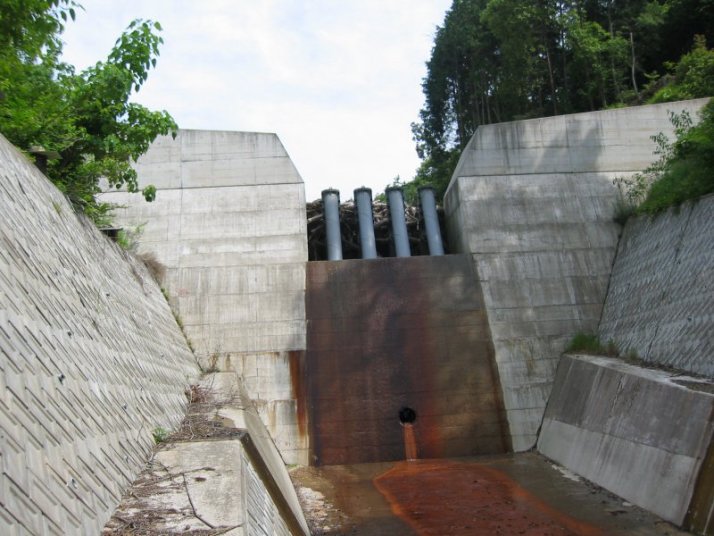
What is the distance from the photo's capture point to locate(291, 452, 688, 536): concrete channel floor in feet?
19.7

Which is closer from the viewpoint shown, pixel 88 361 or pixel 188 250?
pixel 88 361

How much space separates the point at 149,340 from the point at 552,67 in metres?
19.7

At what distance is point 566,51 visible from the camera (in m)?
21.5

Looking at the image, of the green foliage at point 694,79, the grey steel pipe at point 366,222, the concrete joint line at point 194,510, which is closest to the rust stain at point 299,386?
the grey steel pipe at point 366,222

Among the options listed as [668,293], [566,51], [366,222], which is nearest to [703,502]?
[668,293]

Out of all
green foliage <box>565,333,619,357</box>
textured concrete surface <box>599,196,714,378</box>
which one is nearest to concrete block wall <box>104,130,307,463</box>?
green foliage <box>565,333,619,357</box>

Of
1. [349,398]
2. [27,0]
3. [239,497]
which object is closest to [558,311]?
[349,398]

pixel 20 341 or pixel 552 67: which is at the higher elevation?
pixel 552 67

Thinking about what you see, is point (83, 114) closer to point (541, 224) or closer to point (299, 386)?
point (299, 386)

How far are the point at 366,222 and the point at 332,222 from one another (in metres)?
0.85

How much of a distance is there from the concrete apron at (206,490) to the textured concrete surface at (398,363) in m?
3.95

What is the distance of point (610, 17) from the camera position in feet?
72.5

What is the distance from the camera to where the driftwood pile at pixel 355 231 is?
48.4 ft

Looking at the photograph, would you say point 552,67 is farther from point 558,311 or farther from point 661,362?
point 661,362
